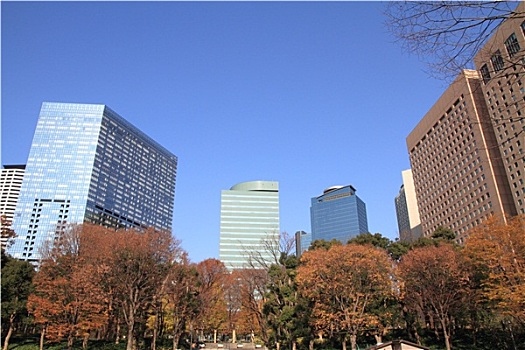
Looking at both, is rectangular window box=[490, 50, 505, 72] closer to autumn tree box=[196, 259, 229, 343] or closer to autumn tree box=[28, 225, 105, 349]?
autumn tree box=[28, 225, 105, 349]

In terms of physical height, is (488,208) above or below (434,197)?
below

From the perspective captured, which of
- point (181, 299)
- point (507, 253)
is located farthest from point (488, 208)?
point (181, 299)

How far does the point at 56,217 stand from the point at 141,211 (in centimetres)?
3900

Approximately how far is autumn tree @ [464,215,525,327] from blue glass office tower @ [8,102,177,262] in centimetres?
11258

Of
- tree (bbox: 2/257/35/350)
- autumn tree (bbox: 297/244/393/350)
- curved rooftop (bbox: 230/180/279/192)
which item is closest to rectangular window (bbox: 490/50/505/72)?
autumn tree (bbox: 297/244/393/350)

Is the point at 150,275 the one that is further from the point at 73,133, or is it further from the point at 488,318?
the point at 73,133

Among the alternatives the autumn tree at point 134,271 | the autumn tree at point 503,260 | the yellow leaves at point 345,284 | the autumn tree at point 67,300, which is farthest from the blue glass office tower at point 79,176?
the autumn tree at point 503,260

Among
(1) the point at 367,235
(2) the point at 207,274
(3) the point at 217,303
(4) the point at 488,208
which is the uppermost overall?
(4) the point at 488,208

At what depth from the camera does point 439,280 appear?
1128 inches

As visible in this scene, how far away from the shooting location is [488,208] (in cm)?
6581

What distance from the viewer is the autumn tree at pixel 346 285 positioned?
27.8 metres

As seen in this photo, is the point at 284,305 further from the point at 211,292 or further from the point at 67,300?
the point at 67,300

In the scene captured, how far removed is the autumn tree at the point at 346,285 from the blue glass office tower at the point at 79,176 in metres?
102

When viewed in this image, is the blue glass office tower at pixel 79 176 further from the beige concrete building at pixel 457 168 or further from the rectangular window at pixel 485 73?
the rectangular window at pixel 485 73
